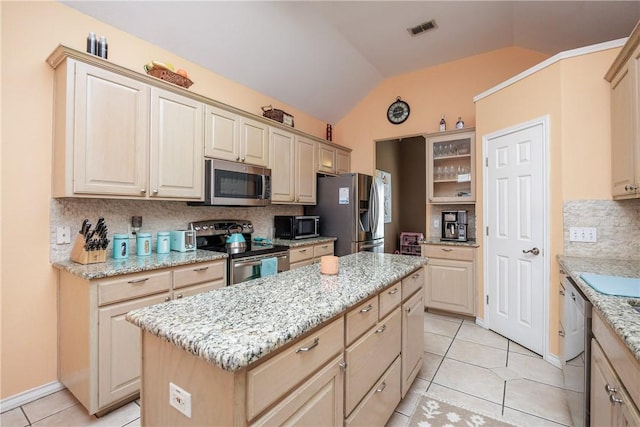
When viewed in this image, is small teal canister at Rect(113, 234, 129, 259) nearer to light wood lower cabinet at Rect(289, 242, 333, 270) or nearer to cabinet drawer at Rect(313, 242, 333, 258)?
light wood lower cabinet at Rect(289, 242, 333, 270)

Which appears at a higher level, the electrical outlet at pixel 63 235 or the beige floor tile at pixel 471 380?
the electrical outlet at pixel 63 235

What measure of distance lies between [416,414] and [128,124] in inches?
110

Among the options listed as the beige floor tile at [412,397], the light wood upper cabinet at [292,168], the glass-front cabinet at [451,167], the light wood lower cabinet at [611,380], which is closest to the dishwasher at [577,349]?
the light wood lower cabinet at [611,380]

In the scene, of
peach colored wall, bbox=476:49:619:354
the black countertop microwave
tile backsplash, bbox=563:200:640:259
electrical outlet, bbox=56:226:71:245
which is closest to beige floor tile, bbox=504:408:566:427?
peach colored wall, bbox=476:49:619:354

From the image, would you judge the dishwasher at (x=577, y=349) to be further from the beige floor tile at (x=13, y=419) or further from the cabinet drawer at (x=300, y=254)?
the beige floor tile at (x=13, y=419)

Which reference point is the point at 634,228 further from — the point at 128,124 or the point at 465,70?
Result: the point at 128,124

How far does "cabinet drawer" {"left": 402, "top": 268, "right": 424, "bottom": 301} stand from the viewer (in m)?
1.86

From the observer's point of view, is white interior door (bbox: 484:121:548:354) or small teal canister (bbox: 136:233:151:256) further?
white interior door (bbox: 484:121:548:354)

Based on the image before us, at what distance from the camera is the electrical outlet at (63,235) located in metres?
2.11


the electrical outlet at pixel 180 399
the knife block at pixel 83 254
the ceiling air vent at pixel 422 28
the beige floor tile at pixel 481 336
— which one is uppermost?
the ceiling air vent at pixel 422 28

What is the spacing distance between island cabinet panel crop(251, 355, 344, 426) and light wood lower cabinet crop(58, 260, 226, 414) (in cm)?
121

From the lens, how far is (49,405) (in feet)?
6.40

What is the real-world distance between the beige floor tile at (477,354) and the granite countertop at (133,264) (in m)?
2.23

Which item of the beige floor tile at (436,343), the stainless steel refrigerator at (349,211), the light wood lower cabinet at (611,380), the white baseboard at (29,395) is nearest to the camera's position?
the light wood lower cabinet at (611,380)
